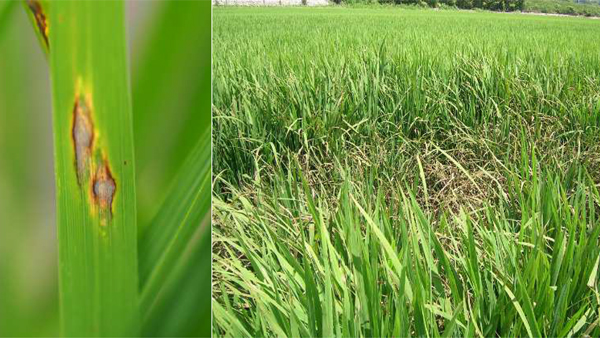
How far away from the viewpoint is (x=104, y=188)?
19 cm

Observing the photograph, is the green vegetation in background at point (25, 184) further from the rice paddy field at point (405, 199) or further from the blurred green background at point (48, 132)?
the rice paddy field at point (405, 199)

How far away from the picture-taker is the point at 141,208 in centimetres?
20

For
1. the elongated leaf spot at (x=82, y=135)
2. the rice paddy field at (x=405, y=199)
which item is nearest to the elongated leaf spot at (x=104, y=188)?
the elongated leaf spot at (x=82, y=135)

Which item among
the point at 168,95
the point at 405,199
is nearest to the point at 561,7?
the point at 405,199

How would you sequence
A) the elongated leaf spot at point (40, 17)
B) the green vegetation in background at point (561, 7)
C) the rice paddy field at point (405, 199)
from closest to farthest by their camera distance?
1. the elongated leaf spot at point (40, 17)
2. the rice paddy field at point (405, 199)
3. the green vegetation in background at point (561, 7)

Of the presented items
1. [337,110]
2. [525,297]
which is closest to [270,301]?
[525,297]

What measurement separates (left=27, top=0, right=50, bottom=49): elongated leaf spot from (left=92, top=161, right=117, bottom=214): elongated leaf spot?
0.05 meters

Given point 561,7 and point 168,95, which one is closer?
point 168,95

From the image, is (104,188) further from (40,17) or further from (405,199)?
(405,199)

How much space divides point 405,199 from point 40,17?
2.10ft

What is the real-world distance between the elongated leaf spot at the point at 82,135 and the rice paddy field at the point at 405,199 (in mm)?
385

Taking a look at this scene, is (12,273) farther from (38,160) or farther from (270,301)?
(270,301)

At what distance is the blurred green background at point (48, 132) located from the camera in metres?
0.19

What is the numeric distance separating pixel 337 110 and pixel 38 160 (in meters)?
1.59
